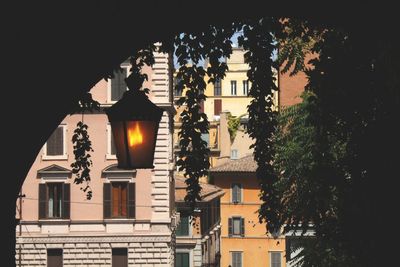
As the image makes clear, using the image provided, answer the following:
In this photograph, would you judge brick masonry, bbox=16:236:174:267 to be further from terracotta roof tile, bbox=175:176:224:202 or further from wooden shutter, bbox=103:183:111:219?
terracotta roof tile, bbox=175:176:224:202

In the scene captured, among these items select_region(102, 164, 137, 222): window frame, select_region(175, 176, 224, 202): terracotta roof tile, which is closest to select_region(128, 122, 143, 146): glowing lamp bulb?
select_region(102, 164, 137, 222): window frame

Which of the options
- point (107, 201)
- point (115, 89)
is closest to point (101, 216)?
point (107, 201)

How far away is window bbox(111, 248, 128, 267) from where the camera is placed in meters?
38.6

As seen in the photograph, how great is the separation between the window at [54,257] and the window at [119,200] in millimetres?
2605

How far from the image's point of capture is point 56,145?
3906cm

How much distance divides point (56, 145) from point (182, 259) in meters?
13.7

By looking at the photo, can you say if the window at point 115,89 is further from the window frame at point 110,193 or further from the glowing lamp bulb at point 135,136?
the glowing lamp bulb at point 135,136

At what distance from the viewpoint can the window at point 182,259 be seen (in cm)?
4967

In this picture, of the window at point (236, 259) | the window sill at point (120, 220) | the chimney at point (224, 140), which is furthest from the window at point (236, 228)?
the window sill at point (120, 220)

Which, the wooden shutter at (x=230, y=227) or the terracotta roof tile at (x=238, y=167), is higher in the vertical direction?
the terracotta roof tile at (x=238, y=167)

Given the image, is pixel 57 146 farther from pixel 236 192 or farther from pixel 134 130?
pixel 134 130

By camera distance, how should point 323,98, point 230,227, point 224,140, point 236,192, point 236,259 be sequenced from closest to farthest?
point 323,98, point 236,259, point 236,192, point 230,227, point 224,140

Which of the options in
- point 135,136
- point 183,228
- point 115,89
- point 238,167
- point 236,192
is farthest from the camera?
point 236,192

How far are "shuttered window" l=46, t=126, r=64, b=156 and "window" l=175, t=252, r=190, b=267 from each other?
523 inches
